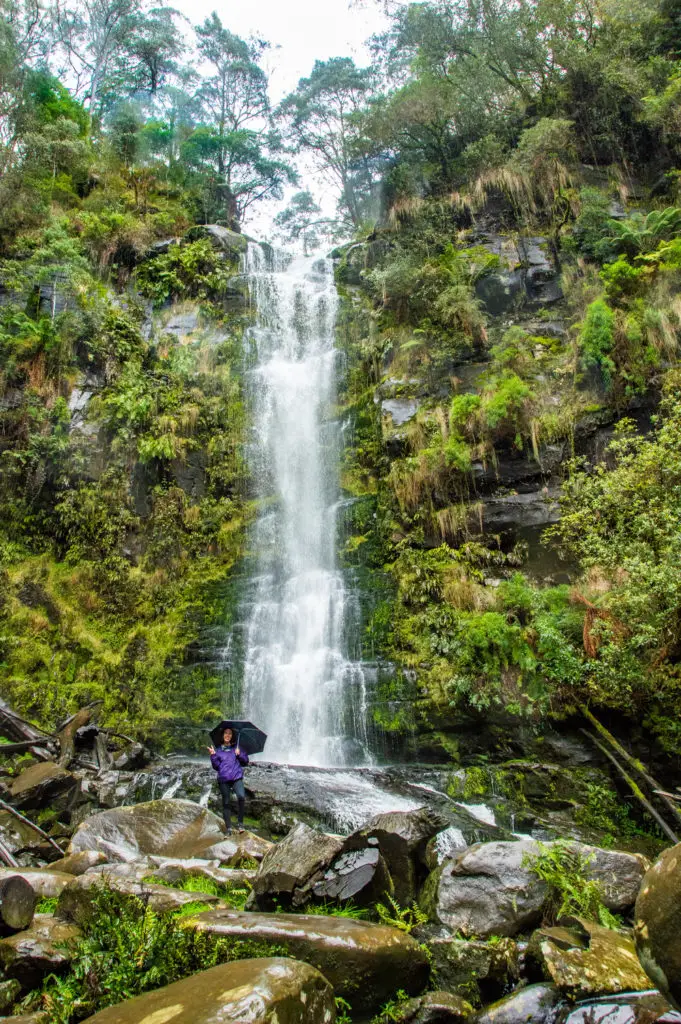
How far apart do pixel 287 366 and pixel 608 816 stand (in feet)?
44.3

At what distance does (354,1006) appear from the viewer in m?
3.08

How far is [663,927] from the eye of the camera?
2.93 metres

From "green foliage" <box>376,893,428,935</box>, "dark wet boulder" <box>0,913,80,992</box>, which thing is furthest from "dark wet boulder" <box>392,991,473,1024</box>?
"dark wet boulder" <box>0,913,80,992</box>

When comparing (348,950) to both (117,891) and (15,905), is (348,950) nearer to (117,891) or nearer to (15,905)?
(117,891)

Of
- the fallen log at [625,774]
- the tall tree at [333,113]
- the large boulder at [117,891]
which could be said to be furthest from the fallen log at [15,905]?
the tall tree at [333,113]

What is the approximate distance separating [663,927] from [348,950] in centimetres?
163

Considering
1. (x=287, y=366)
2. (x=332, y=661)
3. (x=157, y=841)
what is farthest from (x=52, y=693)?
(x=287, y=366)

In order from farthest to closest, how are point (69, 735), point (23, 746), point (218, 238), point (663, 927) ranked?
point (218, 238) < point (69, 735) < point (23, 746) < point (663, 927)

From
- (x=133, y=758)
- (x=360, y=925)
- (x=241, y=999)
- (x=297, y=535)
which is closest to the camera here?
(x=241, y=999)

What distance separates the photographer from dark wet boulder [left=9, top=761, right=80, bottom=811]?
6730mm

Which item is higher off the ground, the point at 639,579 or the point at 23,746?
the point at 639,579

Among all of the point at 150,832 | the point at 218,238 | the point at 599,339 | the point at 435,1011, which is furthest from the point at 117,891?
the point at 218,238

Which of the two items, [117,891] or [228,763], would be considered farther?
[228,763]

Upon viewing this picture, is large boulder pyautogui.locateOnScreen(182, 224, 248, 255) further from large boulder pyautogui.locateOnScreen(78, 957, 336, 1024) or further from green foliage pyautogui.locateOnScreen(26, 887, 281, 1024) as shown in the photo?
large boulder pyautogui.locateOnScreen(78, 957, 336, 1024)
